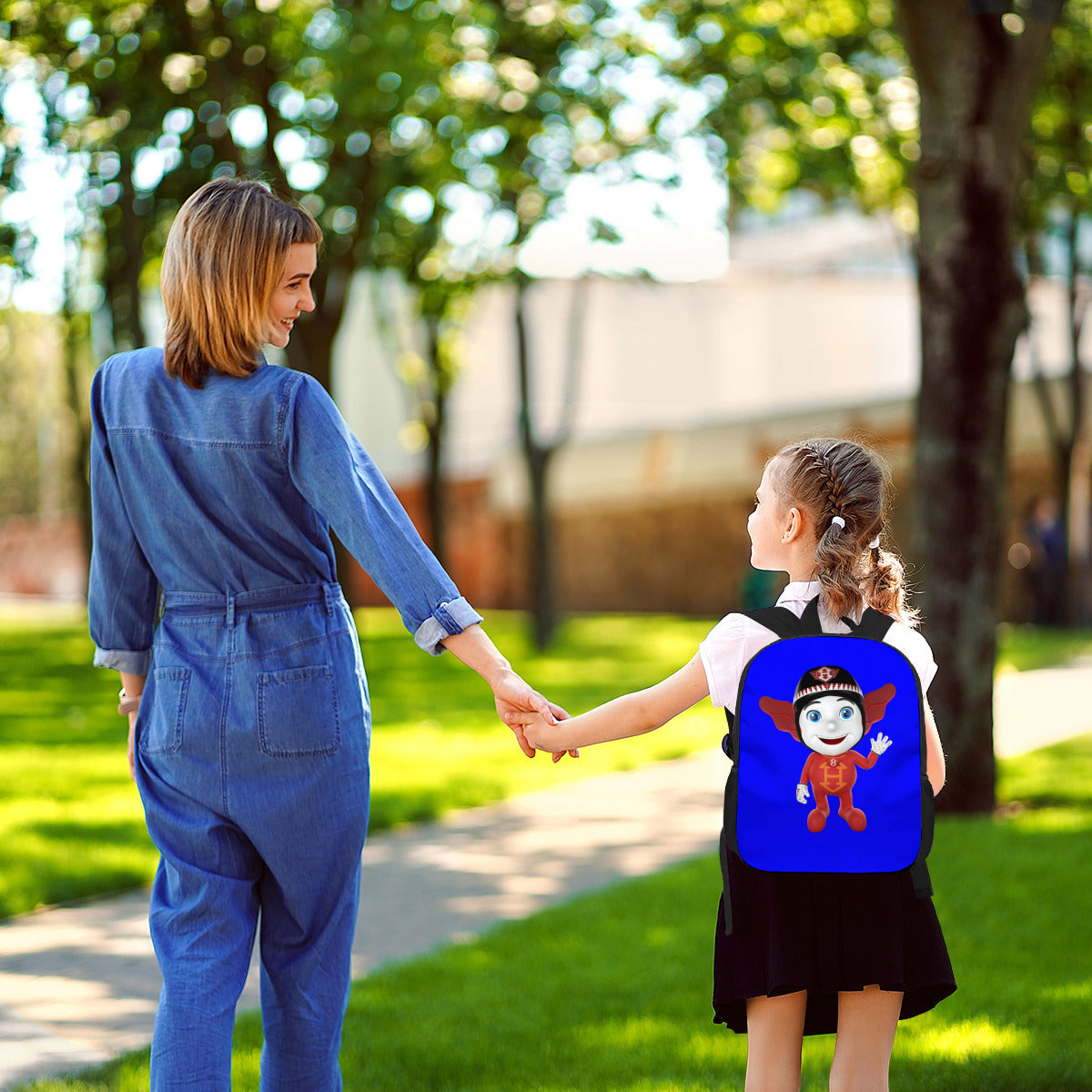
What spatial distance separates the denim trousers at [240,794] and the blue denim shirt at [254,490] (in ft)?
0.28

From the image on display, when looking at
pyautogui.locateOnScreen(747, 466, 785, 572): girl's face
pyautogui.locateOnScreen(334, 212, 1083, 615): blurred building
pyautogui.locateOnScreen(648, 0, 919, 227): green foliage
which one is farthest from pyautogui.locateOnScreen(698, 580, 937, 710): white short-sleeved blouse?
pyautogui.locateOnScreen(334, 212, 1083, 615): blurred building

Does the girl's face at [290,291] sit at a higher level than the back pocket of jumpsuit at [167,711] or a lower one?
higher

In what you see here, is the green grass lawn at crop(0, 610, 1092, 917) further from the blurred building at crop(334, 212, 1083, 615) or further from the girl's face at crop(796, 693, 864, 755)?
the blurred building at crop(334, 212, 1083, 615)

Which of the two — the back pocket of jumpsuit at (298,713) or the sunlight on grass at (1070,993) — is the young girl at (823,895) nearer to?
the back pocket of jumpsuit at (298,713)

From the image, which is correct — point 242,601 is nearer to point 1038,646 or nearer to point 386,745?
point 386,745

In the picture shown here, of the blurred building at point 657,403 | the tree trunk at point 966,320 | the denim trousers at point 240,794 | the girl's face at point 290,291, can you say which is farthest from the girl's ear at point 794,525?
the blurred building at point 657,403

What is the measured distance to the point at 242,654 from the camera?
94.4 inches

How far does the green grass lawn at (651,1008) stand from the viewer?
11.7ft

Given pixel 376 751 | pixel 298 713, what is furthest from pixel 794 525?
pixel 376 751

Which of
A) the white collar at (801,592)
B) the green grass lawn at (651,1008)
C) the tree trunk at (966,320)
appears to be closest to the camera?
the white collar at (801,592)

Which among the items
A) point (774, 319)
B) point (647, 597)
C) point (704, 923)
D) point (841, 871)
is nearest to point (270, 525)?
point (841, 871)

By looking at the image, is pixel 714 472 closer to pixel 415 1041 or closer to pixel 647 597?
pixel 647 597

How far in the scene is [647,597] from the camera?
94.2 ft

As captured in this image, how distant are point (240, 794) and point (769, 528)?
106cm
